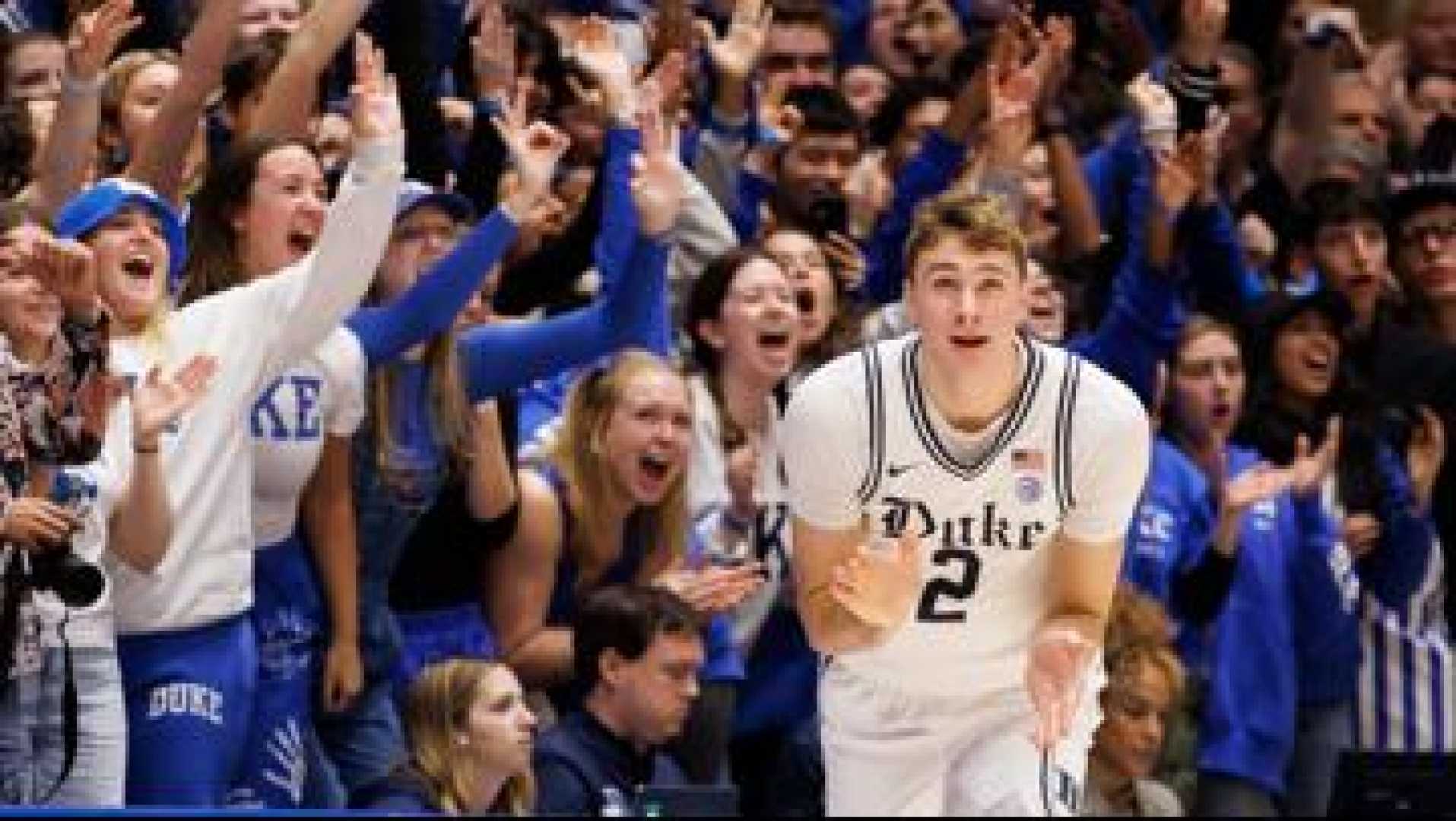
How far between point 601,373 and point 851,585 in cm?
227

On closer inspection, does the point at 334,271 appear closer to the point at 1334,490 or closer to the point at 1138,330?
the point at 1138,330

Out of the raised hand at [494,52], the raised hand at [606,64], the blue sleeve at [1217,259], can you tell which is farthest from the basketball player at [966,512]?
the blue sleeve at [1217,259]

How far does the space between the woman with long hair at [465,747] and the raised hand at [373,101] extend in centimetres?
125

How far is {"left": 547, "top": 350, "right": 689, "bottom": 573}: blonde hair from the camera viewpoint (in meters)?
9.97

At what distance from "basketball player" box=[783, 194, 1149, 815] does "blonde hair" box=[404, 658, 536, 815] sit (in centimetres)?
123

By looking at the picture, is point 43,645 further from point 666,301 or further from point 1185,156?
point 1185,156

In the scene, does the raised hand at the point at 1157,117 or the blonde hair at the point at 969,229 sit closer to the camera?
the blonde hair at the point at 969,229

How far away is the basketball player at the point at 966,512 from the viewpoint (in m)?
7.98

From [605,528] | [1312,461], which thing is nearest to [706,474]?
[605,528]

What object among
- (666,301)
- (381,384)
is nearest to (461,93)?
(666,301)

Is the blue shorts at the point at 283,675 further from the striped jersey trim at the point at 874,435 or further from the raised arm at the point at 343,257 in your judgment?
the striped jersey trim at the point at 874,435

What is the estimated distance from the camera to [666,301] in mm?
10234

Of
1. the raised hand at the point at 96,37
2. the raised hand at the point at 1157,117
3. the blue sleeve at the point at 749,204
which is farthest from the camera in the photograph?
the raised hand at the point at 1157,117

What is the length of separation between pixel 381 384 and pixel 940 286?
177cm
